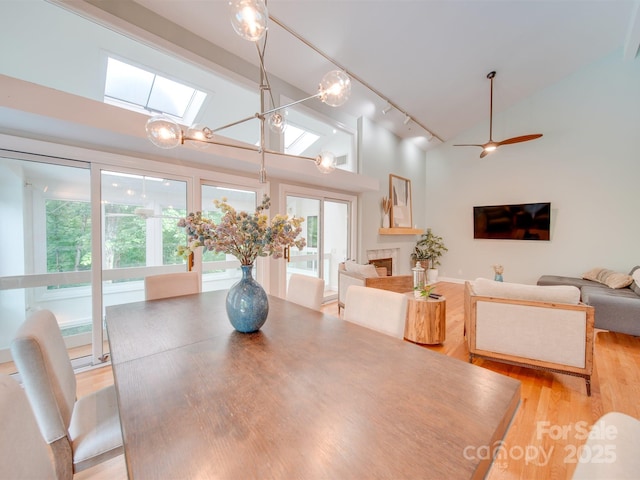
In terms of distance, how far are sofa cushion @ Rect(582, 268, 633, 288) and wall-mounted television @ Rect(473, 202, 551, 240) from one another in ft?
3.03

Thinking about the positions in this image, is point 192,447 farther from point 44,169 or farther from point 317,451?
point 44,169

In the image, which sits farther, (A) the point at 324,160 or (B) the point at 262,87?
(A) the point at 324,160

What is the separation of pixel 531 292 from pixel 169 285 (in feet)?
10.1

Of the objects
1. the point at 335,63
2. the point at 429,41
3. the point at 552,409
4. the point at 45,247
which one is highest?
the point at 429,41

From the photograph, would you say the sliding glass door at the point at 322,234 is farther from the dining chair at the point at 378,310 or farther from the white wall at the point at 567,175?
the white wall at the point at 567,175

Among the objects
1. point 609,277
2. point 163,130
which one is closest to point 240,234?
point 163,130

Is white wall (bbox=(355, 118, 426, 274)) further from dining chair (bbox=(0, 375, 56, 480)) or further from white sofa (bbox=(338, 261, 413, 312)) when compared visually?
dining chair (bbox=(0, 375, 56, 480))

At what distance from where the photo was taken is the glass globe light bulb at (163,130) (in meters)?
1.41

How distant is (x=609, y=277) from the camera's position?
12.9 ft

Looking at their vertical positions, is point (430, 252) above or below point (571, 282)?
above

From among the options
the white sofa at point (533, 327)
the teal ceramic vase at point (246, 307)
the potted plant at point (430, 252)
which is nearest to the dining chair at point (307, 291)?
the teal ceramic vase at point (246, 307)

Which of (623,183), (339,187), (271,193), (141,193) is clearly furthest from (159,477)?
(623,183)

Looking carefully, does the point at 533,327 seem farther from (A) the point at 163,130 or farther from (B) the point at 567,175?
(B) the point at 567,175

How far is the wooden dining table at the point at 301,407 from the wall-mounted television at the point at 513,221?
563 cm
